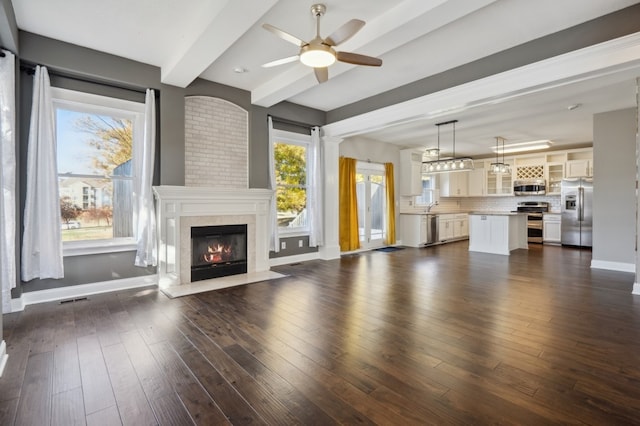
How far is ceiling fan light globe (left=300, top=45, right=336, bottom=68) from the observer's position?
110 inches

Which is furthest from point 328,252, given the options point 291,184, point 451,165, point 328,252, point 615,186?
point 615,186

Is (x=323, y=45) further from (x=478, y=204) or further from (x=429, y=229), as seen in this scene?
(x=478, y=204)

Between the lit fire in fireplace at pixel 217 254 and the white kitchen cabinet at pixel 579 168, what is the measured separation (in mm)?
9507

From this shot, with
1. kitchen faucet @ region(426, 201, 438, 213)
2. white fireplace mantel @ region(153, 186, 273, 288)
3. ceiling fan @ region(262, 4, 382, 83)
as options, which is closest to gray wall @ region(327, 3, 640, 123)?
ceiling fan @ region(262, 4, 382, 83)

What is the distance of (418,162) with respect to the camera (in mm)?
8992

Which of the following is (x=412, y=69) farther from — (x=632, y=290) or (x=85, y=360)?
(x=85, y=360)

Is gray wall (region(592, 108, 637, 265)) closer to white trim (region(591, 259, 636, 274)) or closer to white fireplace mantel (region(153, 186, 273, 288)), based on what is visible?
white trim (region(591, 259, 636, 274))

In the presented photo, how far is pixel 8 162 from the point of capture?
10.8 ft

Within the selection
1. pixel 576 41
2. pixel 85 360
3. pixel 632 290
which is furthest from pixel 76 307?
pixel 632 290

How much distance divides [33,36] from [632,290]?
26.5 ft

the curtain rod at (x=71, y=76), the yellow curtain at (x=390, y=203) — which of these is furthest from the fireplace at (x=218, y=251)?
the yellow curtain at (x=390, y=203)

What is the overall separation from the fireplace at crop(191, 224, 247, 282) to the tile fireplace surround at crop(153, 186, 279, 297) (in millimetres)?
86

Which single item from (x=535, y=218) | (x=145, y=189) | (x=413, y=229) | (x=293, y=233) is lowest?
(x=413, y=229)

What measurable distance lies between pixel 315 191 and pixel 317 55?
360cm
